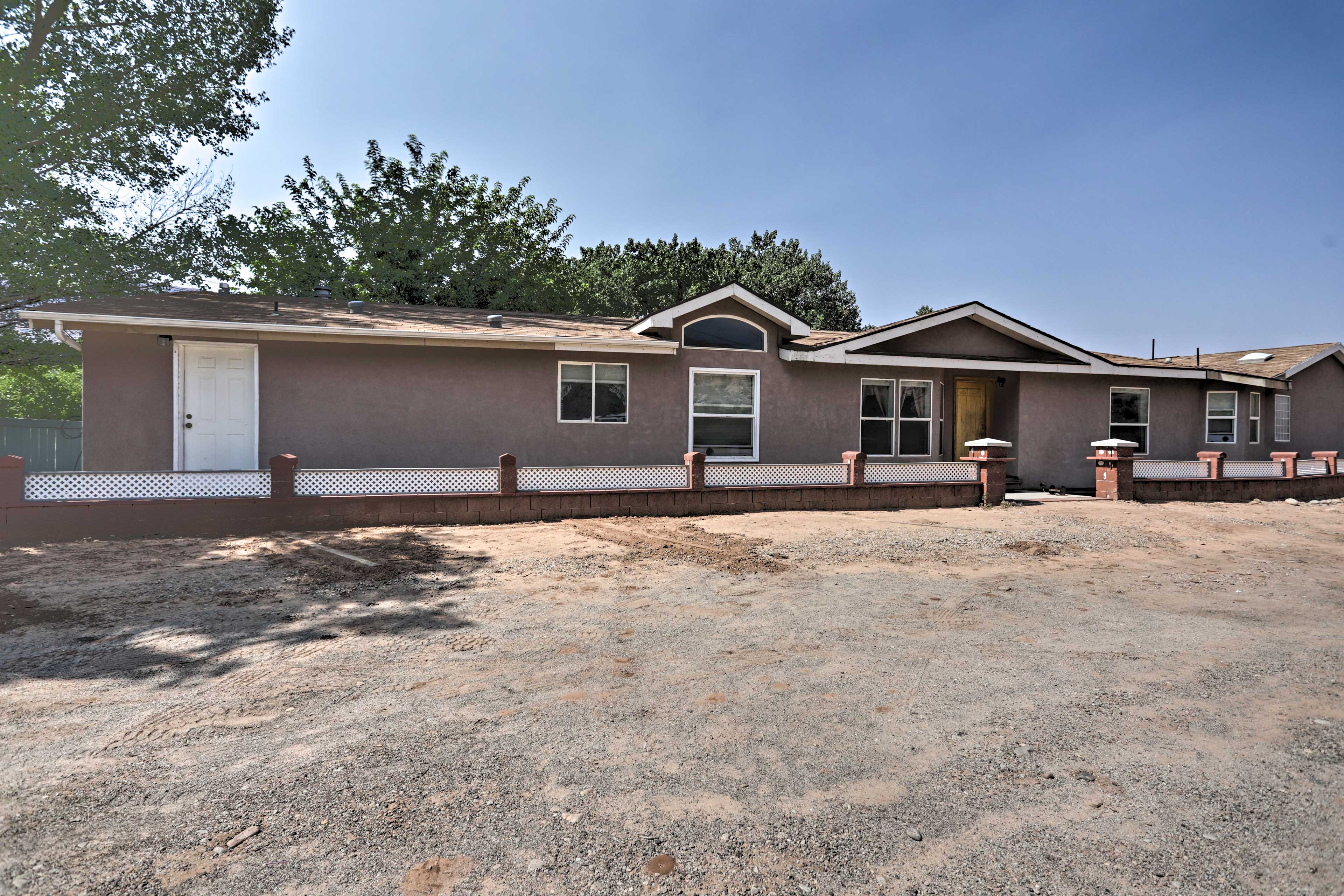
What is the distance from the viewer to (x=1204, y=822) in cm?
284

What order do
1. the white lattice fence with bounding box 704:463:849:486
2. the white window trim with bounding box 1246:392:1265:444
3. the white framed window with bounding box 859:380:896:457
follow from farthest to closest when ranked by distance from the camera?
the white window trim with bounding box 1246:392:1265:444 → the white framed window with bounding box 859:380:896:457 → the white lattice fence with bounding box 704:463:849:486

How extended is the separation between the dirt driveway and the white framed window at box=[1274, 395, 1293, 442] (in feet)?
51.2

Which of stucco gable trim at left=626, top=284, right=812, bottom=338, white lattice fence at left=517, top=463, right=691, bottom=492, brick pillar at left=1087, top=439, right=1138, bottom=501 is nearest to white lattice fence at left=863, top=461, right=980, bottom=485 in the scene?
brick pillar at left=1087, top=439, right=1138, bottom=501

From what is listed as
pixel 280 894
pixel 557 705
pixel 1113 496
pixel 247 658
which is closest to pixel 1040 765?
pixel 557 705

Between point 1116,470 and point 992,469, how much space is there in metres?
2.81

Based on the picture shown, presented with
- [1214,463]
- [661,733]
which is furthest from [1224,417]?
[661,733]

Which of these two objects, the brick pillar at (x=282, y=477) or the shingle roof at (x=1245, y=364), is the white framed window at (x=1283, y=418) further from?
the brick pillar at (x=282, y=477)

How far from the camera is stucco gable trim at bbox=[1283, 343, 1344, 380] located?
18.8m

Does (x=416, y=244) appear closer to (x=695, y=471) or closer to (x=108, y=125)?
(x=108, y=125)

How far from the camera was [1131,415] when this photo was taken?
17.0 m

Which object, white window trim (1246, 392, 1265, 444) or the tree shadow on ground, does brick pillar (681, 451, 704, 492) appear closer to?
the tree shadow on ground

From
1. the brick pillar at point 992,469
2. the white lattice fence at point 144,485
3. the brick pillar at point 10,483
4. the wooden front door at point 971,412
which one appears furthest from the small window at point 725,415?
the brick pillar at point 10,483

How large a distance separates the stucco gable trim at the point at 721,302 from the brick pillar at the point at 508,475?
4.08 meters

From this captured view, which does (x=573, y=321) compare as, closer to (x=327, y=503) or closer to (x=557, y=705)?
(x=327, y=503)
